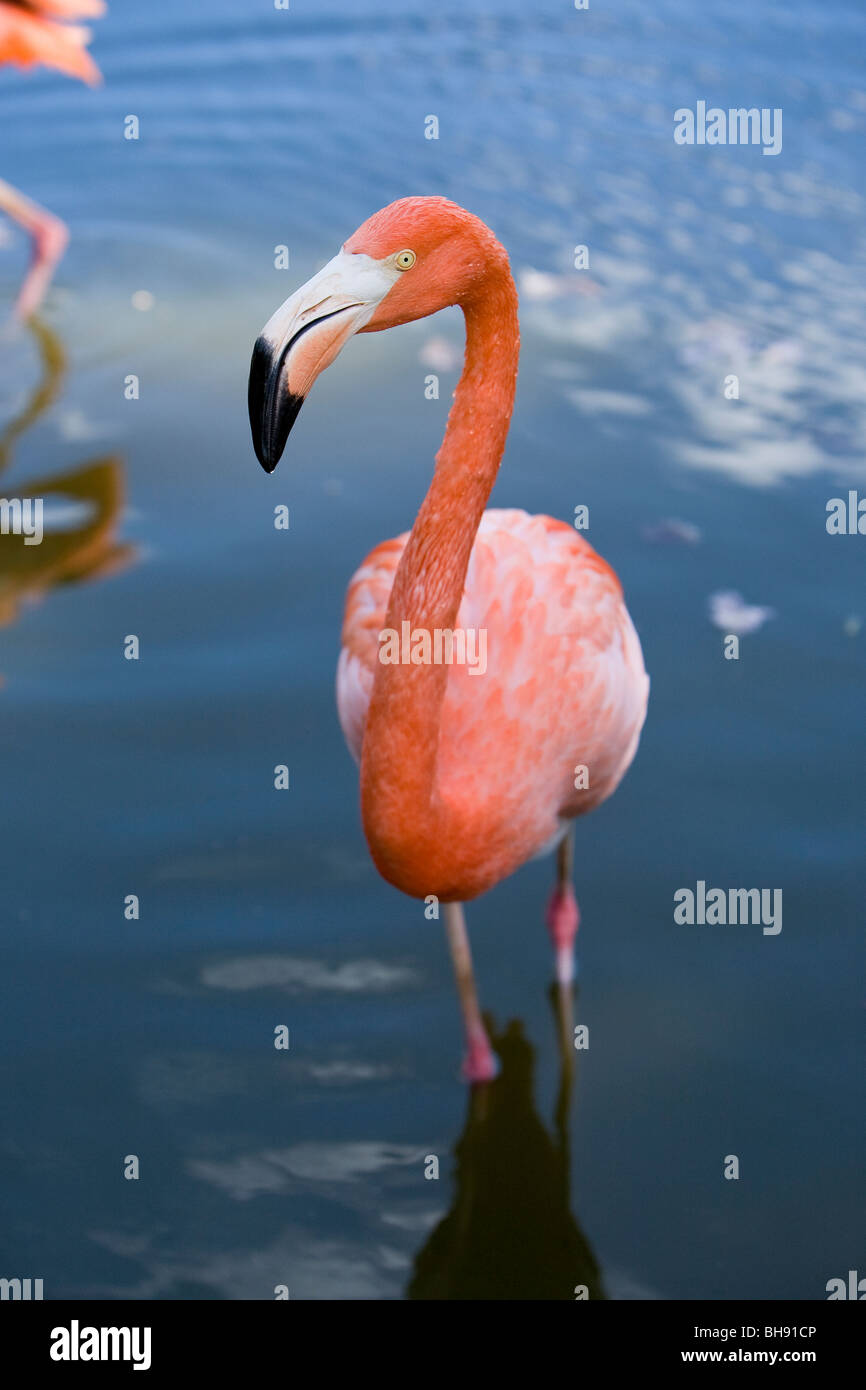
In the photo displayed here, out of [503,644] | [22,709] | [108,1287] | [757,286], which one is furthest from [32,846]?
[757,286]

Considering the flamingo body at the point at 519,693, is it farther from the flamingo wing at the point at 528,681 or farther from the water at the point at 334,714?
the water at the point at 334,714

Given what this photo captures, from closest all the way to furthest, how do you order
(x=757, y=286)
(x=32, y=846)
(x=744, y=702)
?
(x=32, y=846), (x=744, y=702), (x=757, y=286)

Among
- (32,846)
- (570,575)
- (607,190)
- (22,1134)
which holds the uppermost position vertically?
(607,190)

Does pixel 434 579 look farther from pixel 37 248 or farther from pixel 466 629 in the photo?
pixel 37 248

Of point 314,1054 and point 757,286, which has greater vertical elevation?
point 757,286

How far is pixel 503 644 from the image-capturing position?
3129mm

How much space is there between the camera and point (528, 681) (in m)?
3.08

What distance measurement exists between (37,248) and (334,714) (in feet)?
9.63

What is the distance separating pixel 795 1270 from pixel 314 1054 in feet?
4.07

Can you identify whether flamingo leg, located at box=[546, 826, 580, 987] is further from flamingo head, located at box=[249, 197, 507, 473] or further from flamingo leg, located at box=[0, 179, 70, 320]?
flamingo leg, located at box=[0, 179, 70, 320]

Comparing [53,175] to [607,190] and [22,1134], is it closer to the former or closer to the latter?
[607,190]

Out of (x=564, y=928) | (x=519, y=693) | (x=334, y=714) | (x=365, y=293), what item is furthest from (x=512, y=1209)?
(x=365, y=293)

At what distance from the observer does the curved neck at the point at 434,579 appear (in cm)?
257

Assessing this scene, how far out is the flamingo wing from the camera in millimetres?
2959
